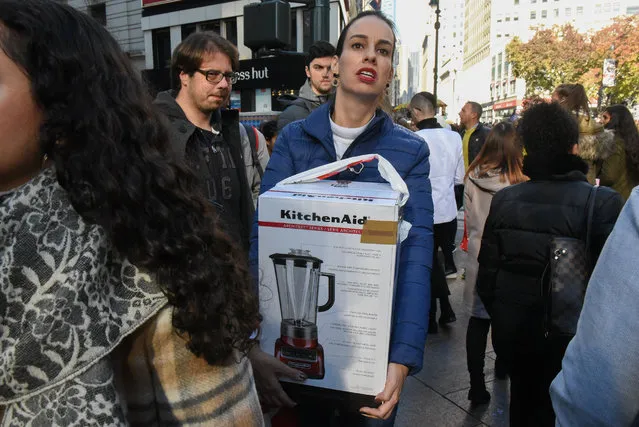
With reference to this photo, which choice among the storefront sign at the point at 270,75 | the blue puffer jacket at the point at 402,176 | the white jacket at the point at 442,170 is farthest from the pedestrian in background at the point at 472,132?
the storefront sign at the point at 270,75

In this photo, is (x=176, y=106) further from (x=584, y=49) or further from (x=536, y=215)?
(x=584, y=49)

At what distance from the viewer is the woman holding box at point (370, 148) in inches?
71.2

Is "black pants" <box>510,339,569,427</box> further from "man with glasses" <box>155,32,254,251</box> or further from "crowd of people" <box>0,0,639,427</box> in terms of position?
"crowd of people" <box>0,0,639,427</box>

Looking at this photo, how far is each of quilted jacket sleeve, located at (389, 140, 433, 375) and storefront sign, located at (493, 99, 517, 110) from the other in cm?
8231

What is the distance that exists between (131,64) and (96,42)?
4.6 inches

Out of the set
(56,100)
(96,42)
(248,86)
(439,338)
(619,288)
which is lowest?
(439,338)

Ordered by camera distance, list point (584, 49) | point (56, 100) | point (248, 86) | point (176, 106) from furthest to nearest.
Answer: point (584, 49) < point (248, 86) < point (176, 106) < point (56, 100)

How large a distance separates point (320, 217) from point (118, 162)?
2.21 feet

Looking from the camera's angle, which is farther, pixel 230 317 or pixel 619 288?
pixel 230 317

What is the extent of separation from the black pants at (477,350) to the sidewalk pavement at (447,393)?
0.67ft

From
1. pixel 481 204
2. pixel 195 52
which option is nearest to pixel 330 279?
pixel 195 52

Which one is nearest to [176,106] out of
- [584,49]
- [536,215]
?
[536,215]

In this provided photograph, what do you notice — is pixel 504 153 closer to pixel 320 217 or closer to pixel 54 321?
pixel 320 217

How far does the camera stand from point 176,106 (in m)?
3.01
